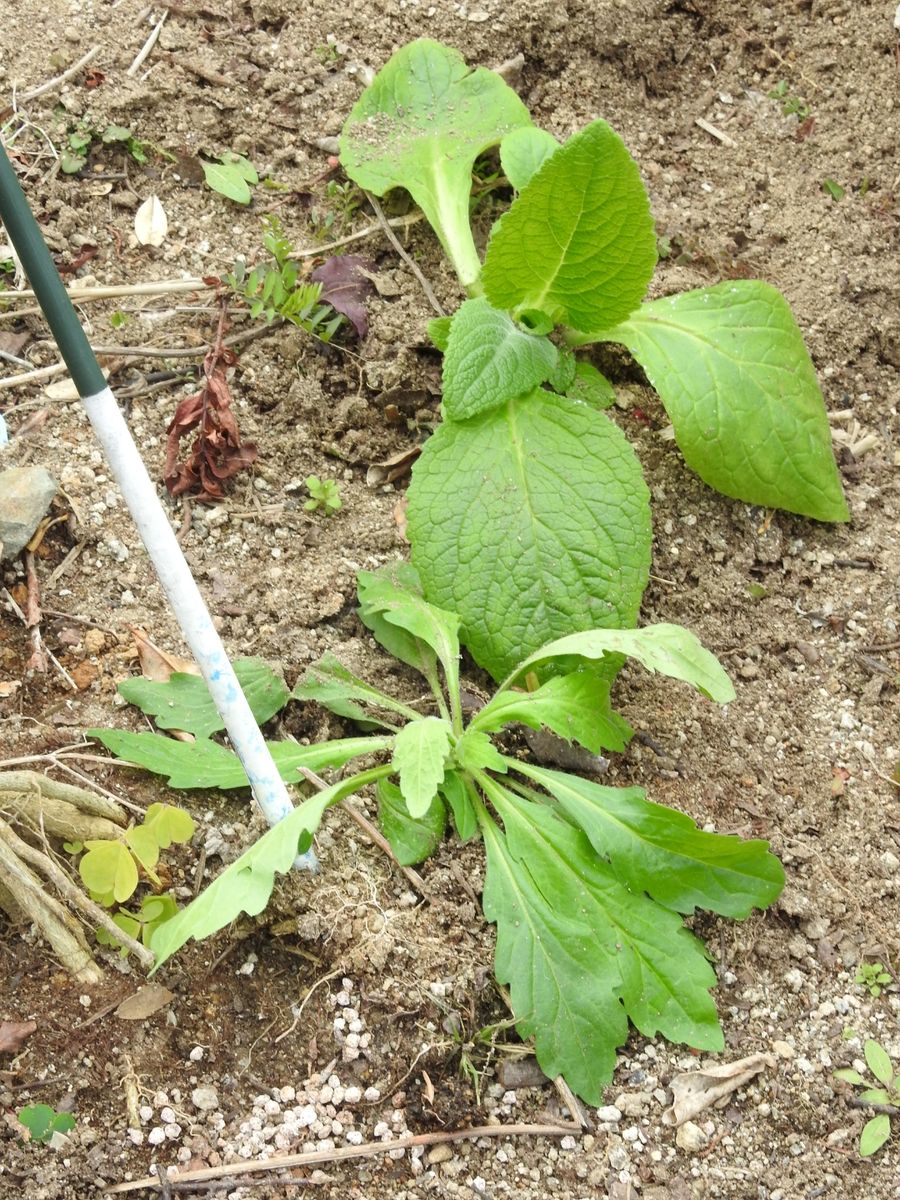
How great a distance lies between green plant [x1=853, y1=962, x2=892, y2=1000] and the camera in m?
2.06

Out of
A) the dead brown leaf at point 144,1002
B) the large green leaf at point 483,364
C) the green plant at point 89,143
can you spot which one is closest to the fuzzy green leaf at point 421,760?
the dead brown leaf at point 144,1002

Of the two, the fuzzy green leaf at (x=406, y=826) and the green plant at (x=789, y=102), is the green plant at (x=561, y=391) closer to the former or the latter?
the fuzzy green leaf at (x=406, y=826)

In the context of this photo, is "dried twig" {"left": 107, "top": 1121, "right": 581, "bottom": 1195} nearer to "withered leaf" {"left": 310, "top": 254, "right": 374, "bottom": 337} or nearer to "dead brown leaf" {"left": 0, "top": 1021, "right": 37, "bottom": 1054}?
"dead brown leaf" {"left": 0, "top": 1021, "right": 37, "bottom": 1054}

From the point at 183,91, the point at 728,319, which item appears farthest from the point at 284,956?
the point at 183,91

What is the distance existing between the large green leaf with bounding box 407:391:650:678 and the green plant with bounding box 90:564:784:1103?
0.38 ft

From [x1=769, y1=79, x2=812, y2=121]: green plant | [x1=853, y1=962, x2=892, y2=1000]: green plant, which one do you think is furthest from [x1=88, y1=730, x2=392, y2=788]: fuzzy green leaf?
[x1=769, y1=79, x2=812, y2=121]: green plant

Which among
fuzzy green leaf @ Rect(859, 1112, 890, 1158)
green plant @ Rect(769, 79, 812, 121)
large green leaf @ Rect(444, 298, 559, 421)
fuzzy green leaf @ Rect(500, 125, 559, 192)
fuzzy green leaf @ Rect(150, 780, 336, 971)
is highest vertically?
fuzzy green leaf @ Rect(500, 125, 559, 192)

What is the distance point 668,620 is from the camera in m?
2.50

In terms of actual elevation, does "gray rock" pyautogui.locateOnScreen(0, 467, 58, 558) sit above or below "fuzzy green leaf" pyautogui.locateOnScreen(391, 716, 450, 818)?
above

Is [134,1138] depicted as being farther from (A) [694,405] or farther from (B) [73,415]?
(A) [694,405]

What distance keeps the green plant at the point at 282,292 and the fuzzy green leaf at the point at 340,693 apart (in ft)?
2.82

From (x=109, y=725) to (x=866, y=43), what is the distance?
269 centimetres

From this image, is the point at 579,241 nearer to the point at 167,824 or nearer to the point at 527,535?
the point at 527,535

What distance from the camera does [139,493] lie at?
152 centimetres
